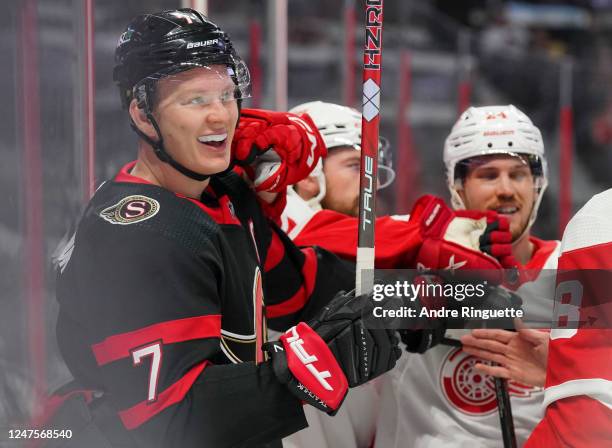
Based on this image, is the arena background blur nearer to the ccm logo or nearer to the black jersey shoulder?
the black jersey shoulder

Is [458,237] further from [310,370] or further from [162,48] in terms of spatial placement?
[162,48]

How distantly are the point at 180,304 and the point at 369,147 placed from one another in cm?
38

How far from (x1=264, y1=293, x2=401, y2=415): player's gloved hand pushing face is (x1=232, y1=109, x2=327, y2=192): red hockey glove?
303 millimetres

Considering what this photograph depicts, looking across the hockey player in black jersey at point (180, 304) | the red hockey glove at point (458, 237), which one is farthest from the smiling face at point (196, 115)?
the red hockey glove at point (458, 237)

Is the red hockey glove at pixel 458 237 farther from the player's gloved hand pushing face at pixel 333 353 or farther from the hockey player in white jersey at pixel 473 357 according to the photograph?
the player's gloved hand pushing face at pixel 333 353

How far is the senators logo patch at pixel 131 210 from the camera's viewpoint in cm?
134

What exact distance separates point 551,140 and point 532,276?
9.69 feet

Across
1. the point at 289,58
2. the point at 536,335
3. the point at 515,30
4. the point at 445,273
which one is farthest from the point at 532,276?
the point at 515,30

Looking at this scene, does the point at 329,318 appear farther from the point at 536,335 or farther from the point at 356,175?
the point at 356,175

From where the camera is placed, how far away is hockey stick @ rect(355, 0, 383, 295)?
1.45 m

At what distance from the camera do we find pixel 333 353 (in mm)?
1372

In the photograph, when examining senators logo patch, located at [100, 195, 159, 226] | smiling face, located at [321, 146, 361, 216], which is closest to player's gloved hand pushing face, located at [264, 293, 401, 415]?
senators logo patch, located at [100, 195, 159, 226]

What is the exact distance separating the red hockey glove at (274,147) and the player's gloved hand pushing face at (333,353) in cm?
30

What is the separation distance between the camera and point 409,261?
186cm
